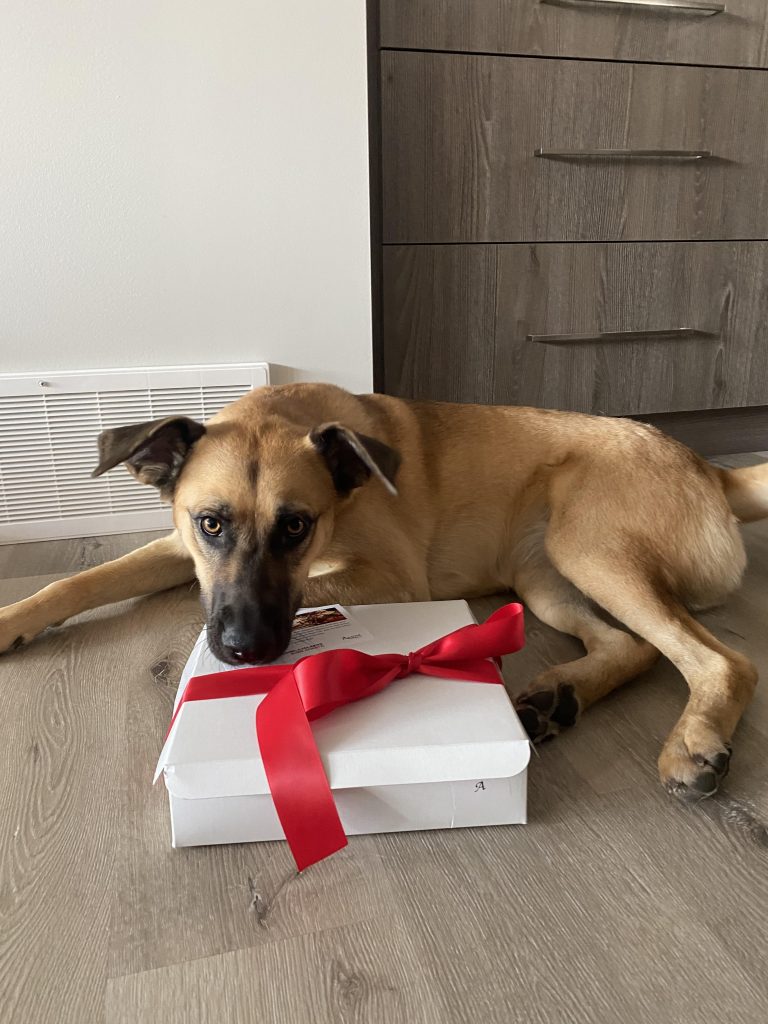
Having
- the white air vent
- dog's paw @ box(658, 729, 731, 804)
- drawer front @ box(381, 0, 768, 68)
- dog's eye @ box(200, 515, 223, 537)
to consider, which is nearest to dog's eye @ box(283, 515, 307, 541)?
dog's eye @ box(200, 515, 223, 537)

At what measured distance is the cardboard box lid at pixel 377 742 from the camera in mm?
1113

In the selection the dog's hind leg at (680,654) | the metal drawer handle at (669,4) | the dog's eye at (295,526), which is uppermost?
the metal drawer handle at (669,4)

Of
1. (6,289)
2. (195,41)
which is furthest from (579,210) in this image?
(6,289)

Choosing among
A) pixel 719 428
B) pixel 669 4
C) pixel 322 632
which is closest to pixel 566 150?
pixel 669 4

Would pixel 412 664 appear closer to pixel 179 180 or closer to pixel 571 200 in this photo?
pixel 179 180

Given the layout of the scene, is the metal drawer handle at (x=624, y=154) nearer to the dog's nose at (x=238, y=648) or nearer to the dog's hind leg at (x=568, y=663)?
the dog's hind leg at (x=568, y=663)

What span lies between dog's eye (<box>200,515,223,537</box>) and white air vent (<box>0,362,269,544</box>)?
3.68ft

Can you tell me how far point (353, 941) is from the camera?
1005 mm

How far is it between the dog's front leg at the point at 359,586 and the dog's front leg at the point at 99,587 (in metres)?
0.47

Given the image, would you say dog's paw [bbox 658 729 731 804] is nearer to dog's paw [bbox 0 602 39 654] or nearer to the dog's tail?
the dog's tail

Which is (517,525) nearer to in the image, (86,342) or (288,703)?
(288,703)

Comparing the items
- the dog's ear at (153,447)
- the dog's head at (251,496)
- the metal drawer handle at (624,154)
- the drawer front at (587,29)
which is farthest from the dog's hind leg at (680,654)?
the drawer front at (587,29)

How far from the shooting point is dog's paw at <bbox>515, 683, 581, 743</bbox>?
1.41m

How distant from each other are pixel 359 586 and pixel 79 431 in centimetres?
125
